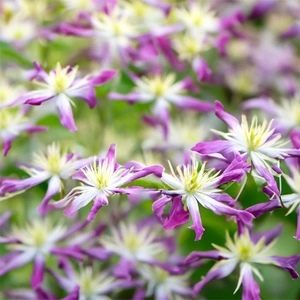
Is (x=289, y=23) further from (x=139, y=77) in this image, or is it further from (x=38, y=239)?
(x=38, y=239)

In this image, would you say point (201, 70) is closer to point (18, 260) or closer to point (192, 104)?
point (192, 104)

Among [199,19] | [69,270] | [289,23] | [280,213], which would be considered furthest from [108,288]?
[289,23]

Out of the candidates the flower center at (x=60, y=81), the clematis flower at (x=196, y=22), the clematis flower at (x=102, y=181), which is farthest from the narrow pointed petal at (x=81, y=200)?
the clematis flower at (x=196, y=22)

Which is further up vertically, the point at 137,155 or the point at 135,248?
the point at 137,155

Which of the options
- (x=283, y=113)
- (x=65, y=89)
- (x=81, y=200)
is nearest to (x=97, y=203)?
(x=81, y=200)

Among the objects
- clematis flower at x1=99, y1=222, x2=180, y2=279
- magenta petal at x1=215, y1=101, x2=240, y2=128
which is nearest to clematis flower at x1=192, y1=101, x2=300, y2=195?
magenta petal at x1=215, y1=101, x2=240, y2=128

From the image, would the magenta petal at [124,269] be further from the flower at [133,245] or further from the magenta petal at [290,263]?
the magenta petal at [290,263]

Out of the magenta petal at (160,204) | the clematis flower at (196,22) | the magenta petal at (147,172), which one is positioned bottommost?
the magenta petal at (160,204)

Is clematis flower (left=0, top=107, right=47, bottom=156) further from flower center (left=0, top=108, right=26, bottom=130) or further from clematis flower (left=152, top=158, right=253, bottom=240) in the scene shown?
clematis flower (left=152, top=158, right=253, bottom=240)
